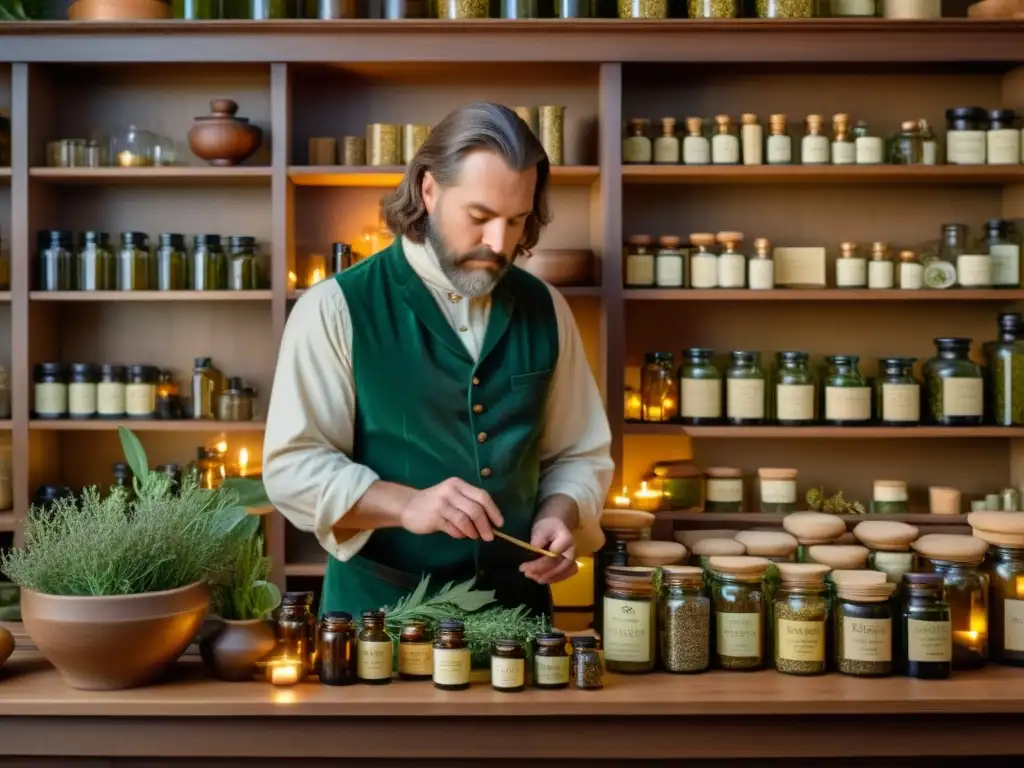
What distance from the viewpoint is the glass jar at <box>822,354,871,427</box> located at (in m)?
3.35

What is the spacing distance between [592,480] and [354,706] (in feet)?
2.32

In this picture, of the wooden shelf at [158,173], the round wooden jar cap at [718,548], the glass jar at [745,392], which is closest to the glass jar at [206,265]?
the wooden shelf at [158,173]

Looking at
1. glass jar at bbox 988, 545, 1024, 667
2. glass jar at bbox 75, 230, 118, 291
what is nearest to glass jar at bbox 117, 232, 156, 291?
glass jar at bbox 75, 230, 118, 291

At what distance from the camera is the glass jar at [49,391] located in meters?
3.39

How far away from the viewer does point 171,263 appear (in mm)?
3430

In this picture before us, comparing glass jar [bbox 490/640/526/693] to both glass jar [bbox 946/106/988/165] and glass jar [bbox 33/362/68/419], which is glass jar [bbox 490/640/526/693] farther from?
glass jar [bbox 946/106/988/165]

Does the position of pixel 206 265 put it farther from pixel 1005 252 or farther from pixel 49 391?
pixel 1005 252

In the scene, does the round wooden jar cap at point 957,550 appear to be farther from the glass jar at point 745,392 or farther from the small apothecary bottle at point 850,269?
the small apothecary bottle at point 850,269

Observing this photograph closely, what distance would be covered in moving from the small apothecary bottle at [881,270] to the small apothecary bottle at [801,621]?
2.01 m

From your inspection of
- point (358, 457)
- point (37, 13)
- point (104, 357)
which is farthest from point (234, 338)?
point (358, 457)

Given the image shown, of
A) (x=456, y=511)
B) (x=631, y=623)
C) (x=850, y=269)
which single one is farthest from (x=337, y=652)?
(x=850, y=269)

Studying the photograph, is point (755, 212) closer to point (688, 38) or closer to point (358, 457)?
point (688, 38)

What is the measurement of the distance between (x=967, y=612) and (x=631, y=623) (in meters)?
0.46

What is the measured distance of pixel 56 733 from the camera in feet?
4.66
